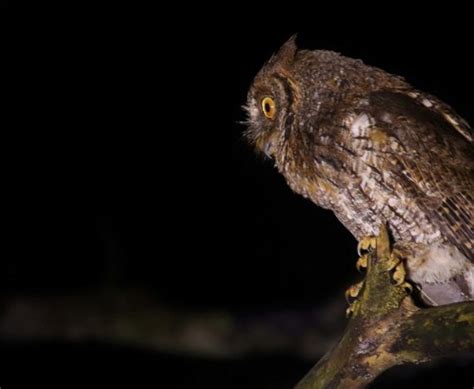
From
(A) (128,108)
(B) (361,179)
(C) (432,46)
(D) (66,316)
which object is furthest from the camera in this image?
(C) (432,46)

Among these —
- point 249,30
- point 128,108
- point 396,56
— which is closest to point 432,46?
point 396,56

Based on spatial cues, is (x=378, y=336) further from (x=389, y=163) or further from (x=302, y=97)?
(x=302, y=97)

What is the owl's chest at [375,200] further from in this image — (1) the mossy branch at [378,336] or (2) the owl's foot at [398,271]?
(1) the mossy branch at [378,336]

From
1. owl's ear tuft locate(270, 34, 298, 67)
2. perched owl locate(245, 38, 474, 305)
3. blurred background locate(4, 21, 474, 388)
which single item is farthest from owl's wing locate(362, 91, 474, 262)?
blurred background locate(4, 21, 474, 388)

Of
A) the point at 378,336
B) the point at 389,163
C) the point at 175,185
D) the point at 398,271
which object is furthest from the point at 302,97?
the point at 175,185

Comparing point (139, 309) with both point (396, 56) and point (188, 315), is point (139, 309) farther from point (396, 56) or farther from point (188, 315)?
point (396, 56)

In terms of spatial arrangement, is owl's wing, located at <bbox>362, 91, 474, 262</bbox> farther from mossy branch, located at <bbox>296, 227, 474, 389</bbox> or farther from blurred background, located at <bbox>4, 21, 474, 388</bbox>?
blurred background, located at <bbox>4, 21, 474, 388</bbox>
